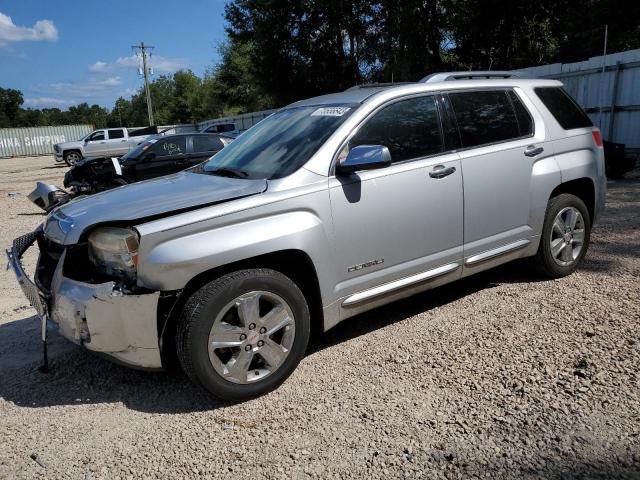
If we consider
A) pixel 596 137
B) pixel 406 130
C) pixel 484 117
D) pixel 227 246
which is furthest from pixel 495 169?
pixel 227 246

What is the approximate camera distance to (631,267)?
16.4 feet

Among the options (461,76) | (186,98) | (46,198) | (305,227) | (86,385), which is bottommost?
(86,385)

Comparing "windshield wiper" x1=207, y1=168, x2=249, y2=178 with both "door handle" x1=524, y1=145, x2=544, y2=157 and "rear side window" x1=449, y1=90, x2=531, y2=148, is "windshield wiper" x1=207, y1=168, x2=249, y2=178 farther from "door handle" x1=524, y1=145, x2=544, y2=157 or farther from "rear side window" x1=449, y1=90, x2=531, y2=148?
"door handle" x1=524, y1=145, x2=544, y2=157

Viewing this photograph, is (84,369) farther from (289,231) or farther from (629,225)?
(629,225)

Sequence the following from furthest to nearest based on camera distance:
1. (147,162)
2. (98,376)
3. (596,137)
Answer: (147,162) < (596,137) < (98,376)

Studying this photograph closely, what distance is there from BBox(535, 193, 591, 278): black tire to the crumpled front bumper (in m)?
3.35

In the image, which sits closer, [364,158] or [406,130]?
[364,158]

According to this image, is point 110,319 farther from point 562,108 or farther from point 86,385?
point 562,108

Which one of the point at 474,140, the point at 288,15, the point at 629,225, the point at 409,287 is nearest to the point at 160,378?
the point at 409,287

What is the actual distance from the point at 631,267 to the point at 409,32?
17.6 m

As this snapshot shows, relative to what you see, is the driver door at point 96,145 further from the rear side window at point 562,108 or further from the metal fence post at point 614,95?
the rear side window at point 562,108

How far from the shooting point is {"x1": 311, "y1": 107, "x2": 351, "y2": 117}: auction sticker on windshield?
3654 mm

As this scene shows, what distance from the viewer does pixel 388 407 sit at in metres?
2.94

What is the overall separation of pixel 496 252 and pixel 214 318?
2.42 meters
